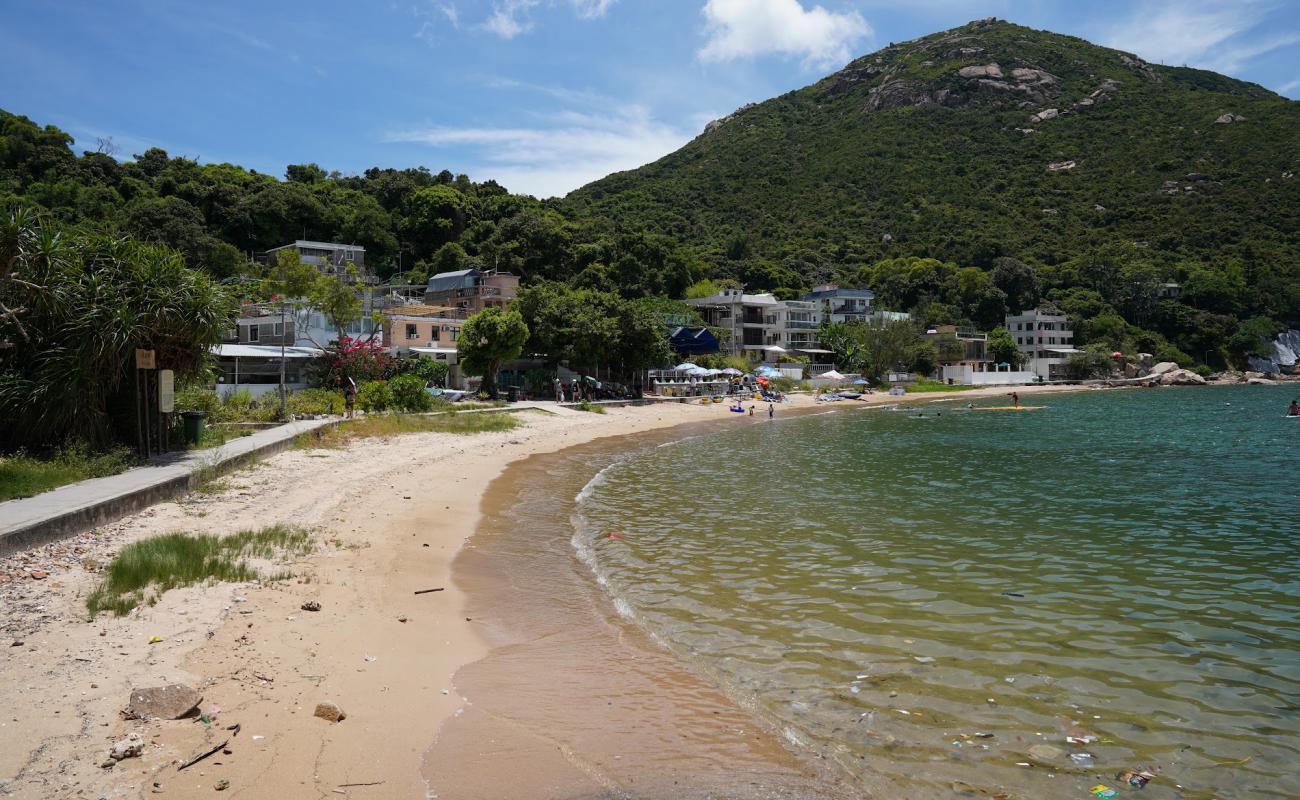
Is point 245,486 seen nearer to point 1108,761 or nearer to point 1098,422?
point 1108,761

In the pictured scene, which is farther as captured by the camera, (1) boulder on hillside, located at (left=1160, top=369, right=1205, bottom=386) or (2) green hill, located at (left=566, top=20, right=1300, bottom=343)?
(2) green hill, located at (left=566, top=20, right=1300, bottom=343)

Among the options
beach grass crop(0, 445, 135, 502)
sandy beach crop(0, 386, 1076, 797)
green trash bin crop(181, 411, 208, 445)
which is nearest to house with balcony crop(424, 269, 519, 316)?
green trash bin crop(181, 411, 208, 445)

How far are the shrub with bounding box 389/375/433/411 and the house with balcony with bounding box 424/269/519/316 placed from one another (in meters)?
30.2

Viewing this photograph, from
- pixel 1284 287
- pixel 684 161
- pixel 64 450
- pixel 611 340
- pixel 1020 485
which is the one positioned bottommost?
pixel 1020 485

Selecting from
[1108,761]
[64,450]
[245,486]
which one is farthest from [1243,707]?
[64,450]

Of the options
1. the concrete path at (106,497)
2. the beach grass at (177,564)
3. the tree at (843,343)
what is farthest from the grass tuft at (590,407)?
the tree at (843,343)

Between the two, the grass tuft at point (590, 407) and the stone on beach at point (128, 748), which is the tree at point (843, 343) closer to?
the grass tuft at point (590, 407)

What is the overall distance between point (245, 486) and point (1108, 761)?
16.2 m

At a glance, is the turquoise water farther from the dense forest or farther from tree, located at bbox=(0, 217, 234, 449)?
the dense forest

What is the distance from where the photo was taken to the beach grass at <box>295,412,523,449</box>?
25034 millimetres

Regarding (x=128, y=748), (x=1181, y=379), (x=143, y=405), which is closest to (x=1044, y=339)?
(x=1181, y=379)

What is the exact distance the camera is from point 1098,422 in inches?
1788

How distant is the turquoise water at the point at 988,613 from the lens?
638cm

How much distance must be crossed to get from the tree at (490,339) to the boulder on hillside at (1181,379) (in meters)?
96.1
